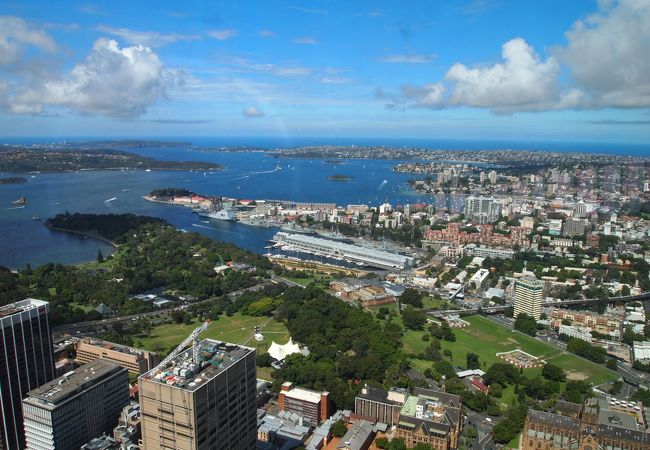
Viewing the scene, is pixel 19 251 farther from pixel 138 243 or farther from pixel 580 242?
pixel 580 242

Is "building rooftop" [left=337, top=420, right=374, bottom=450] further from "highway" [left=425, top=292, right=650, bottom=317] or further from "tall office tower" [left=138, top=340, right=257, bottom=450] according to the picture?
"highway" [left=425, top=292, right=650, bottom=317]

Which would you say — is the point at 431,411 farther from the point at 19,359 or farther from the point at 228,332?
the point at 19,359

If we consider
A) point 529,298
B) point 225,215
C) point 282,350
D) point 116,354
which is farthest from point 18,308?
point 225,215

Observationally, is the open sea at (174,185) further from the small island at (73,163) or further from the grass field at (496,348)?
the grass field at (496,348)

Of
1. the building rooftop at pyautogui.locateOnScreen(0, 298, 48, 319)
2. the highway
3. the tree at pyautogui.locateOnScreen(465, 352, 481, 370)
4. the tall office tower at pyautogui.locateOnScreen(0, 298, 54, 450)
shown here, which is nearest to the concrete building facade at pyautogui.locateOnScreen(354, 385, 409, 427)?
the tree at pyautogui.locateOnScreen(465, 352, 481, 370)

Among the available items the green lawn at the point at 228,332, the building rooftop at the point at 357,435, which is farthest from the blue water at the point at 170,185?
the building rooftop at the point at 357,435

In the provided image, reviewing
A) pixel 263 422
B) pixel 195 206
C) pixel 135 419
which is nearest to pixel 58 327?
pixel 135 419
